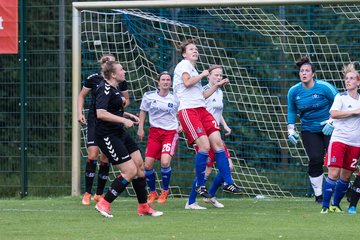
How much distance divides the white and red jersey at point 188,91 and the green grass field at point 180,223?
136 centimetres

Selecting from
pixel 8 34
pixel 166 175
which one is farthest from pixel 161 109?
pixel 8 34

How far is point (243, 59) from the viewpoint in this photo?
56.9 feet

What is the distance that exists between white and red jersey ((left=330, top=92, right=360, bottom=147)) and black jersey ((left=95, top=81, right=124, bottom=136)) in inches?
102

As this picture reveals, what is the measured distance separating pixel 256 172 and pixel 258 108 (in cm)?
108

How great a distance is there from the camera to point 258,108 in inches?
669

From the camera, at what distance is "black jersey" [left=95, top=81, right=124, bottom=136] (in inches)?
462

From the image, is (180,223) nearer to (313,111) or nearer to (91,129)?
(91,129)

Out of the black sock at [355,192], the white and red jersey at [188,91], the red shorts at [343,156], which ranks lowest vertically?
the black sock at [355,192]

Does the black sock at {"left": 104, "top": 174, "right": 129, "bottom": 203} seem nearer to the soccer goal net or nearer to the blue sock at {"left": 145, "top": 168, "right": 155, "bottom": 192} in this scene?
the blue sock at {"left": 145, "top": 168, "right": 155, "bottom": 192}

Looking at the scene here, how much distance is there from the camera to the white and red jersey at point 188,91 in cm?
1298

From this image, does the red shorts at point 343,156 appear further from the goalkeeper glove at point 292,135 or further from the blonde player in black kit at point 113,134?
the blonde player in black kit at point 113,134

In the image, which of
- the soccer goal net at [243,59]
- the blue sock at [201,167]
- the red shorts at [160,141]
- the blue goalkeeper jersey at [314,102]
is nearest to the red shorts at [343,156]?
the blue sock at [201,167]

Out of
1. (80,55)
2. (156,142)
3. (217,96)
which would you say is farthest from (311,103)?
(80,55)

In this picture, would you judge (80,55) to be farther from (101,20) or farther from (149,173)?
(149,173)
